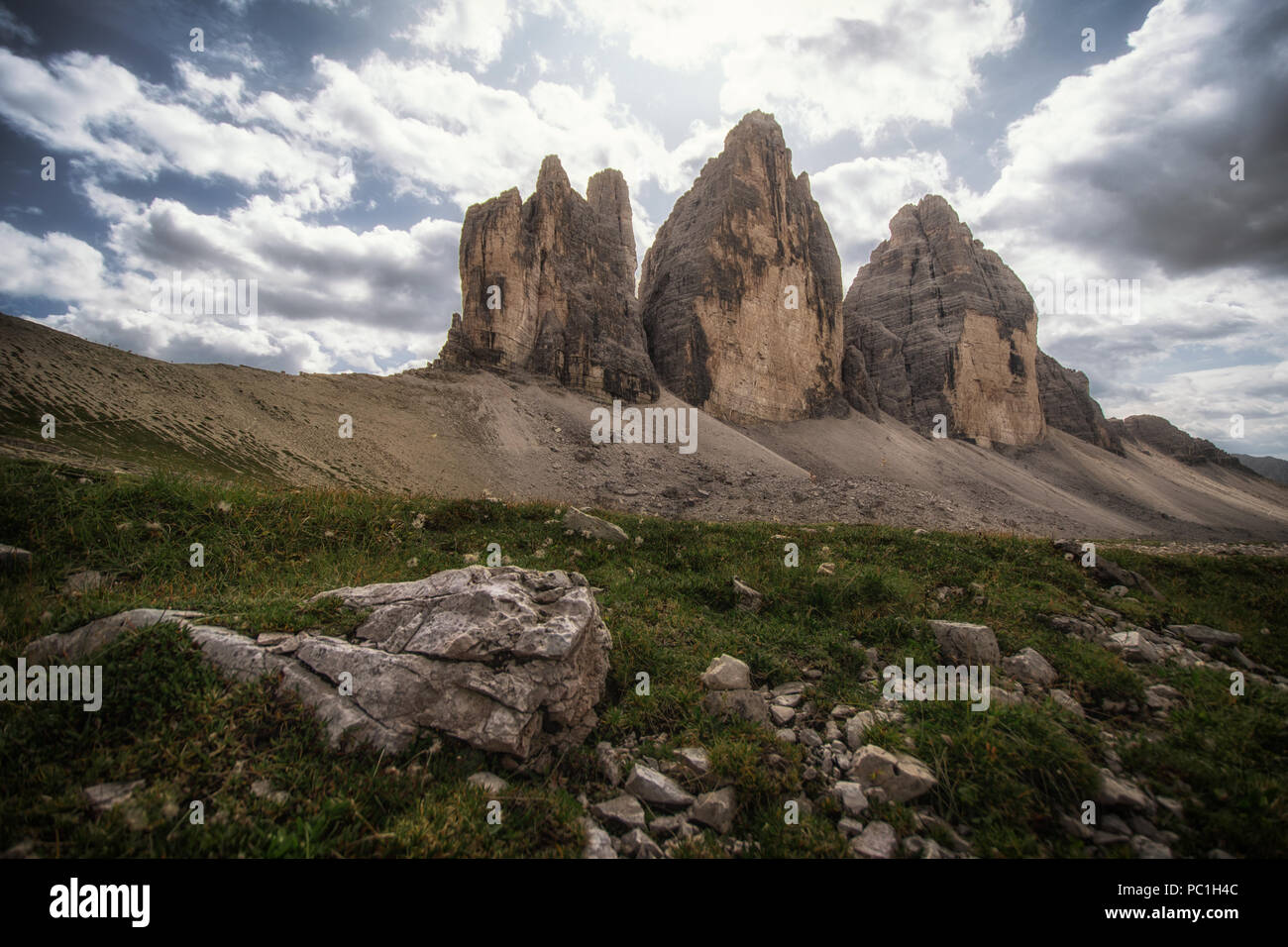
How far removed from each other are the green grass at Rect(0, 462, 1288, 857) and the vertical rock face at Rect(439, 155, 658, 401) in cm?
4294

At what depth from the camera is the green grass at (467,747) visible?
3570 millimetres

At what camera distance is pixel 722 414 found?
63844 millimetres

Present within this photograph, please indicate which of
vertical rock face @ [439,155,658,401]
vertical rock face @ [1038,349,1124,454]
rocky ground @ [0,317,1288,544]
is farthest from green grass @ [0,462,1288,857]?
vertical rock face @ [1038,349,1124,454]

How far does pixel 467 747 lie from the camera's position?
464 cm

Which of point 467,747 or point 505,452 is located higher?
point 505,452

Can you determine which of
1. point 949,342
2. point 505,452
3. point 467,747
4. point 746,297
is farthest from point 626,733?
point 949,342

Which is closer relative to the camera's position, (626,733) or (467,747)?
(467,747)

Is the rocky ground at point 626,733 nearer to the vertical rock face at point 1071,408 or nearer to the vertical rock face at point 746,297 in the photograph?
the vertical rock face at point 746,297

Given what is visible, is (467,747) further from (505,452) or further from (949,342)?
(949,342)

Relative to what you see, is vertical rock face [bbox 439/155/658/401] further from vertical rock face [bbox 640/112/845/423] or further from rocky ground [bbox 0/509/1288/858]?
rocky ground [bbox 0/509/1288/858]

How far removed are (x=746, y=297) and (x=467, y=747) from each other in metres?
69.3

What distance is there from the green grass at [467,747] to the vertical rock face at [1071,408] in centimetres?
10984
